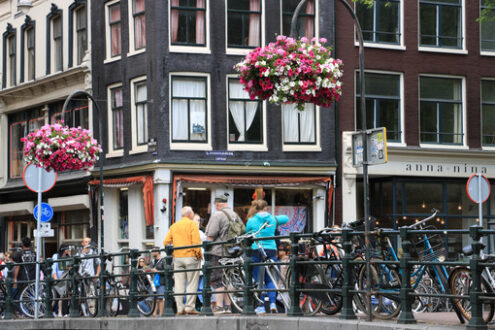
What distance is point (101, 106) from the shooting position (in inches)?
1292

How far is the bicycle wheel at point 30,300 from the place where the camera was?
2023 centimetres

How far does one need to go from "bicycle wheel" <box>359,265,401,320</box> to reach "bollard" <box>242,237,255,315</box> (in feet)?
6.37

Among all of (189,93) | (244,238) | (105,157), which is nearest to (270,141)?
(189,93)

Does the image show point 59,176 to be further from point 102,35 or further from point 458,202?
point 458,202

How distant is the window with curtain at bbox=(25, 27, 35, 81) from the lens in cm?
3816

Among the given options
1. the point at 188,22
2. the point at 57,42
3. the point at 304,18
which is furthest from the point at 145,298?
the point at 57,42

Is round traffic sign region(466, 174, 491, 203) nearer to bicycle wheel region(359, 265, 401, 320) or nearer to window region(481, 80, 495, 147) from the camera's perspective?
bicycle wheel region(359, 265, 401, 320)

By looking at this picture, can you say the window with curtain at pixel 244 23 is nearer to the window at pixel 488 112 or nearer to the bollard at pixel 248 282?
the window at pixel 488 112

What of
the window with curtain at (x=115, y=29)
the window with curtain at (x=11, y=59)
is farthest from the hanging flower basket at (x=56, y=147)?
the window with curtain at (x=11, y=59)

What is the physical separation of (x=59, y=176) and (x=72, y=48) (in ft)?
14.4

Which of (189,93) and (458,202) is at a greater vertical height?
(189,93)

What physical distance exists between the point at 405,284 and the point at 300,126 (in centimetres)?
2021

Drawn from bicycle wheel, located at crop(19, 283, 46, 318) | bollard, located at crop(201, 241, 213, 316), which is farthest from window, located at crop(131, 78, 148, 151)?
bollard, located at crop(201, 241, 213, 316)

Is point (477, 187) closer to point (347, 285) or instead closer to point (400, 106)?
point (400, 106)
